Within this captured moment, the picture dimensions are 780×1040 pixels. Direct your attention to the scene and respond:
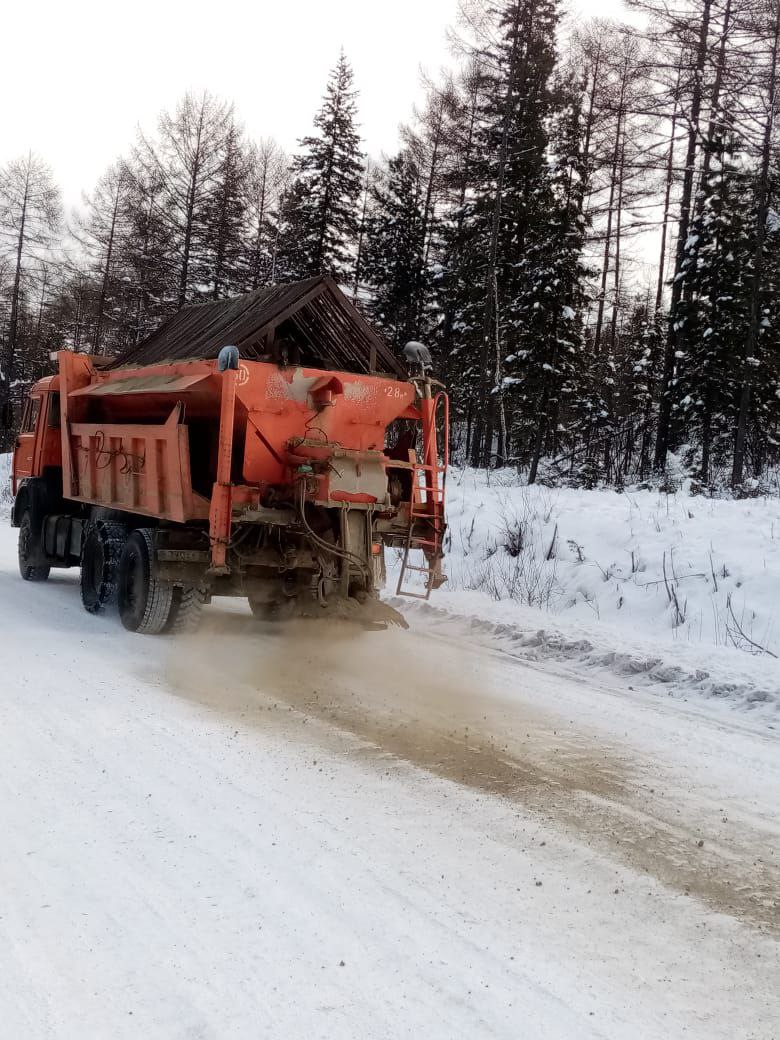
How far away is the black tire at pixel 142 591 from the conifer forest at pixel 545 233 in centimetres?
1193

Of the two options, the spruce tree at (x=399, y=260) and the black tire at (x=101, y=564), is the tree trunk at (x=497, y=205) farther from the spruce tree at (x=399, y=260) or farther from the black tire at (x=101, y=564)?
the black tire at (x=101, y=564)

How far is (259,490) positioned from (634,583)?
4.60m

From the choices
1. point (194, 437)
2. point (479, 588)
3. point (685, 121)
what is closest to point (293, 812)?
point (194, 437)

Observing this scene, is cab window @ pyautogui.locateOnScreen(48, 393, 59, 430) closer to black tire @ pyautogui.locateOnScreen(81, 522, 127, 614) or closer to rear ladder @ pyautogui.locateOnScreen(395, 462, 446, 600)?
black tire @ pyautogui.locateOnScreen(81, 522, 127, 614)

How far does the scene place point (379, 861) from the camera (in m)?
3.38

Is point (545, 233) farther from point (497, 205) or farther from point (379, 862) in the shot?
point (379, 862)

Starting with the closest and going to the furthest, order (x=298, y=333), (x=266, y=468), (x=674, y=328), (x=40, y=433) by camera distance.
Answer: (x=266, y=468) → (x=298, y=333) → (x=40, y=433) → (x=674, y=328)

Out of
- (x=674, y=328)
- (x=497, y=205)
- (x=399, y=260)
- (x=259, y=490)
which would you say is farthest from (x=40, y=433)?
(x=399, y=260)

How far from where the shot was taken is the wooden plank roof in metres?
7.76

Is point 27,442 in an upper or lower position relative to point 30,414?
lower

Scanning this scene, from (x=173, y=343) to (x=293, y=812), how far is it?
6443 mm

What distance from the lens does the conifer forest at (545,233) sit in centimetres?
2098

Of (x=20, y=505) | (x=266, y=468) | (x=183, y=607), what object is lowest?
(x=183, y=607)

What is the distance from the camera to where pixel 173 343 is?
9086mm
